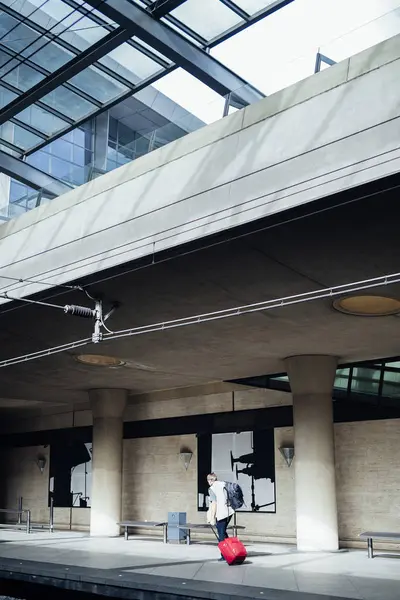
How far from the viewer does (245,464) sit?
2078 cm

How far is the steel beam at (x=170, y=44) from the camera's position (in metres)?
18.0

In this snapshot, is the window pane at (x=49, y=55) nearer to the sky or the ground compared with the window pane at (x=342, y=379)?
nearer to the sky

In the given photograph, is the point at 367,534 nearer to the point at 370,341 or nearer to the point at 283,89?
the point at 370,341

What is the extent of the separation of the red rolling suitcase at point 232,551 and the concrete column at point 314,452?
375cm

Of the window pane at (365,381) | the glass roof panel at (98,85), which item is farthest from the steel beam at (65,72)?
the window pane at (365,381)

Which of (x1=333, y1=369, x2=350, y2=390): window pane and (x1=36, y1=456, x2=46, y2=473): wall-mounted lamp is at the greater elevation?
(x1=333, y1=369, x2=350, y2=390): window pane

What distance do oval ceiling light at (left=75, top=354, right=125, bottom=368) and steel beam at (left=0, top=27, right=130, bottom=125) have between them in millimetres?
8900

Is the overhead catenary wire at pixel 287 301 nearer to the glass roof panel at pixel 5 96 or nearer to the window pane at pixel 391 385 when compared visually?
the window pane at pixel 391 385

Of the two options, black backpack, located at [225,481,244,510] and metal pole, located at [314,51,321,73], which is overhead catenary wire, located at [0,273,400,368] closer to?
metal pole, located at [314,51,321,73]

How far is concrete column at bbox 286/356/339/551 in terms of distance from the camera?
16.1 metres

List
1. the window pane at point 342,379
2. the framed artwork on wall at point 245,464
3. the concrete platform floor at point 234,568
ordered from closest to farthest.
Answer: the concrete platform floor at point 234,568, the window pane at point 342,379, the framed artwork on wall at point 245,464

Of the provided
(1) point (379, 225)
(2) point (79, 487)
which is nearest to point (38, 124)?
(2) point (79, 487)

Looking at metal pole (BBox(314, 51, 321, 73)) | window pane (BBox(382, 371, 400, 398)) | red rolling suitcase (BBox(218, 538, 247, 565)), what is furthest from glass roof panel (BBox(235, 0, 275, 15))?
red rolling suitcase (BBox(218, 538, 247, 565))

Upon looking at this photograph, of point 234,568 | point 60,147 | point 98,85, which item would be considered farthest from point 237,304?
point 60,147
